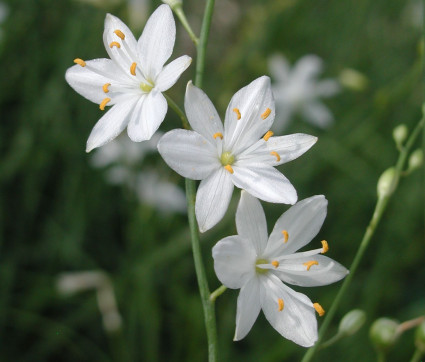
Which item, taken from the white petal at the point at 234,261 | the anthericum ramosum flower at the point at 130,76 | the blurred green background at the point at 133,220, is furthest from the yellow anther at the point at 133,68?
the blurred green background at the point at 133,220

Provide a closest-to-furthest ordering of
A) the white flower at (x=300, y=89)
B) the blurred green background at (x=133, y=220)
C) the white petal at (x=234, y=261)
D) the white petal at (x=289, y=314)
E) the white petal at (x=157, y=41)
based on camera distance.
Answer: the white petal at (x=234, y=261) → the white petal at (x=289, y=314) → the white petal at (x=157, y=41) → the blurred green background at (x=133, y=220) → the white flower at (x=300, y=89)

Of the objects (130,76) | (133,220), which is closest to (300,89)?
(133,220)

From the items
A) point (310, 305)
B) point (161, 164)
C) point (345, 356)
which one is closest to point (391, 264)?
point (345, 356)

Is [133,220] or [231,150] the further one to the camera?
[133,220]

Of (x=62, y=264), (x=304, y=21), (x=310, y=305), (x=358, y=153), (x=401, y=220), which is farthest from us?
(x=304, y=21)

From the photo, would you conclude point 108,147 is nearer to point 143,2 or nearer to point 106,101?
point 143,2

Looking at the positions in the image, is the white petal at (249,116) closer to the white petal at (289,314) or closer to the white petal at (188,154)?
the white petal at (188,154)

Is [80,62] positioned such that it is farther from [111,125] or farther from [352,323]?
[352,323]
